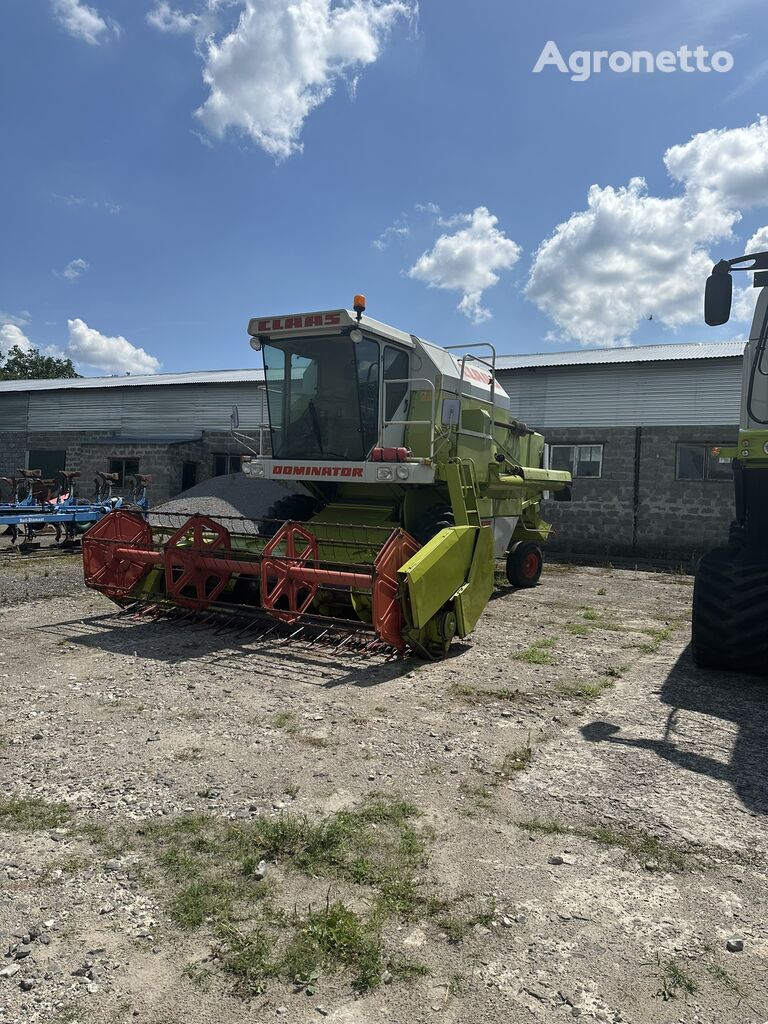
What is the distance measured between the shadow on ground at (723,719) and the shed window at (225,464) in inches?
730

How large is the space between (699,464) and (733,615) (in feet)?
39.1

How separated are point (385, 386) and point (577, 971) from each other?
247 inches

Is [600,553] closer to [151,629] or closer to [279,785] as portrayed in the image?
[151,629]

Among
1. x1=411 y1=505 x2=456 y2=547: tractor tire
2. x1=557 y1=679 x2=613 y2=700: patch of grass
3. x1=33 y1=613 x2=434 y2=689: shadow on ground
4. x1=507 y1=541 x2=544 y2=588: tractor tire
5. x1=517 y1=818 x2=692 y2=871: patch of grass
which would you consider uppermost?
x1=411 y1=505 x2=456 y2=547: tractor tire

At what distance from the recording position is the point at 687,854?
121 inches

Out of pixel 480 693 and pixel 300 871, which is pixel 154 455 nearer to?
pixel 480 693

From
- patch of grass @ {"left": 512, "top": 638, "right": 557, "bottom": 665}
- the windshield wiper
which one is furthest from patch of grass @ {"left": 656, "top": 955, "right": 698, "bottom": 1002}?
the windshield wiper

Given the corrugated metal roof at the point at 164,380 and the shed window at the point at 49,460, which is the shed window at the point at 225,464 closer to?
the corrugated metal roof at the point at 164,380

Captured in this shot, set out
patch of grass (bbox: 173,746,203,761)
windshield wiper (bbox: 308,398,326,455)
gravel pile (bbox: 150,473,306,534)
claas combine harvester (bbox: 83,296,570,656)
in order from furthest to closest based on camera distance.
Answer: gravel pile (bbox: 150,473,306,534)
windshield wiper (bbox: 308,398,326,455)
claas combine harvester (bbox: 83,296,570,656)
patch of grass (bbox: 173,746,203,761)

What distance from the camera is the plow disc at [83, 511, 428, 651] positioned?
605 cm

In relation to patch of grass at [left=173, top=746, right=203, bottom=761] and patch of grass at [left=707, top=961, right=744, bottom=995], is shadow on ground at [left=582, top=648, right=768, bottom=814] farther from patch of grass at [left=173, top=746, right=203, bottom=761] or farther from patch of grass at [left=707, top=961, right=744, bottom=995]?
patch of grass at [left=173, top=746, right=203, bottom=761]

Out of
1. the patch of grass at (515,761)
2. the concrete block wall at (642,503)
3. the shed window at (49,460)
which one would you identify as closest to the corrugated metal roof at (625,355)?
the concrete block wall at (642,503)

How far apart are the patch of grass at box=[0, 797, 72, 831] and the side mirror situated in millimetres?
5656

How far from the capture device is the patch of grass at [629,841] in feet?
9.89
